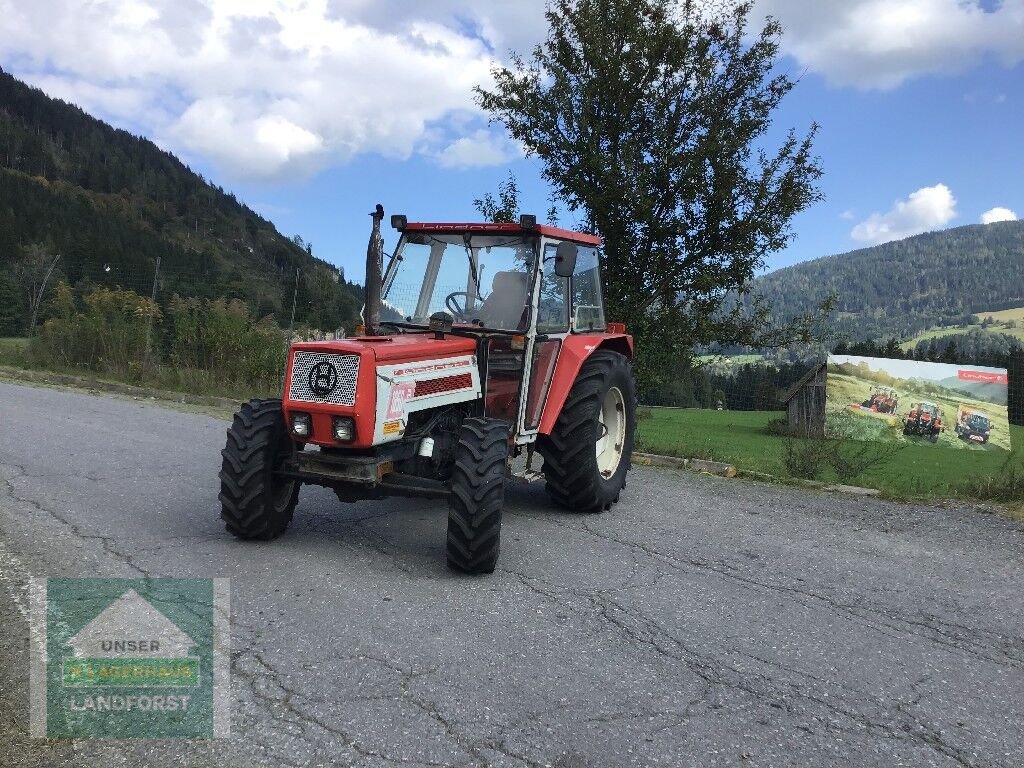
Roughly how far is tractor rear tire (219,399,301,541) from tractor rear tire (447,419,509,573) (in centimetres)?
113

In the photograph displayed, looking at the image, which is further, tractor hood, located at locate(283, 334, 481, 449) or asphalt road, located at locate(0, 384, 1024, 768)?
tractor hood, located at locate(283, 334, 481, 449)

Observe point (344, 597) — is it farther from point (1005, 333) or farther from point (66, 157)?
point (66, 157)

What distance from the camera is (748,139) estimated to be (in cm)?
983

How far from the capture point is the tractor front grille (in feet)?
15.9

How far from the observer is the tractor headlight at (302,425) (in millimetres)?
4996

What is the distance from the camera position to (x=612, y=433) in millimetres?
7293

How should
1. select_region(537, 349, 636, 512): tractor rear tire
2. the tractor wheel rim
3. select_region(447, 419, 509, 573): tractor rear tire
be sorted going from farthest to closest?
the tractor wheel rim, select_region(537, 349, 636, 512): tractor rear tire, select_region(447, 419, 509, 573): tractor rear tire

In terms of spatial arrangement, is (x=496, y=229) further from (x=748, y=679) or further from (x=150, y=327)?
(x=150, y=327)

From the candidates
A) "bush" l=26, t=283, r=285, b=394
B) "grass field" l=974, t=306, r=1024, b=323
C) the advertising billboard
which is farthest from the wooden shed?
"grass field" l=974, t=306, r=1024, b=323

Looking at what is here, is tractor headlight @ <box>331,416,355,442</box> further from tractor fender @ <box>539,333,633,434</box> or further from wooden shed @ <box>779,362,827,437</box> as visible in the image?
wooden shed @ <box>779,362,827,437</box>

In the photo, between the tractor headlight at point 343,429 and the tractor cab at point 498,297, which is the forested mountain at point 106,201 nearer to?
the tractor cab at point 498,297

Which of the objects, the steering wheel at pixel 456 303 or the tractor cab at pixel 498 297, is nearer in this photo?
the tractor cab at pixel 498 297

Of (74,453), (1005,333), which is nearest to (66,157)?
(1005,333)

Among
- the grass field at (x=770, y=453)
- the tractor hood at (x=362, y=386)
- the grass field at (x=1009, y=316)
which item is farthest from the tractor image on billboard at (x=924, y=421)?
the grass field at (x=1009, y=316)
